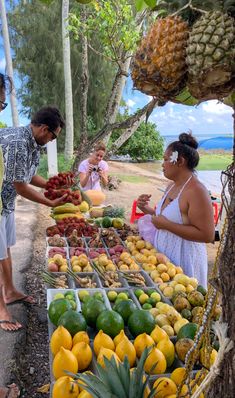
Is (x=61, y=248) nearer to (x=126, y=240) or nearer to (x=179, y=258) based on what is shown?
(x=126, y=240)

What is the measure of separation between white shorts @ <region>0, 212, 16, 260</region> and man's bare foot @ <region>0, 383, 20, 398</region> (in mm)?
1338

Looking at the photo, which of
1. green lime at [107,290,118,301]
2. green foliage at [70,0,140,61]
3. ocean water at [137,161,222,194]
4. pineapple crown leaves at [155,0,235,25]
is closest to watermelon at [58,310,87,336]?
green lime at [107,290,118,301]

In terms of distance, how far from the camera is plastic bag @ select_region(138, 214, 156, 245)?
3.99 m

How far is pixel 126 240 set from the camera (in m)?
4.15

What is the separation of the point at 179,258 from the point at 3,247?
1766 millimetres

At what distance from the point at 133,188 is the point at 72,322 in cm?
1303

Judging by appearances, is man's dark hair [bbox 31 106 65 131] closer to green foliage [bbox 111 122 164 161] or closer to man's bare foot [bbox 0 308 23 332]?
man's bare foot [bbox 0 308 23 332]

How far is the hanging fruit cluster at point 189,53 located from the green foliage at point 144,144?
20823 mm

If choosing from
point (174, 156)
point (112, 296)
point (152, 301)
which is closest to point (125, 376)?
point (152, 301)

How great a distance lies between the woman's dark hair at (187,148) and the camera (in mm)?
3486

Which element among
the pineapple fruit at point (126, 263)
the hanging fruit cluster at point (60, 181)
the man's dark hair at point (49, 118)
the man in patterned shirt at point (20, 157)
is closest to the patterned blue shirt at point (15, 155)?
the man in patterned shirt at point (20, 157)

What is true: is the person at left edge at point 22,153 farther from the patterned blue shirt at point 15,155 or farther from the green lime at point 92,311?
the green lime at point 92,311

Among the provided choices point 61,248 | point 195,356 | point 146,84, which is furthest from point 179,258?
point 146,84

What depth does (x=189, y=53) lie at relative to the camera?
0.92 meters
